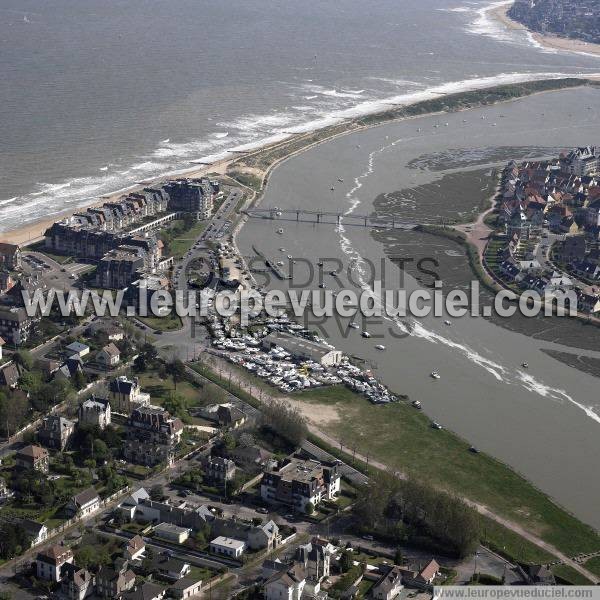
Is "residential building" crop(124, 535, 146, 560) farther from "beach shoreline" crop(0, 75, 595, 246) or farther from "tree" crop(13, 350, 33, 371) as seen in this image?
"beach shoreline" crop(0, 75, 595, 246)

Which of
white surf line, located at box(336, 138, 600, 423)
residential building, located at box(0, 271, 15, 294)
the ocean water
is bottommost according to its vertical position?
white surf line, located at box(336, 138, 600, 423)

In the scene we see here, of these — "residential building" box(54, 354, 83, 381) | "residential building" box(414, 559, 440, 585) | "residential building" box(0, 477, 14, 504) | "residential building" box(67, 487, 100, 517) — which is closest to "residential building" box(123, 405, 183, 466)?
"residential building" box(67, 487, 100, 517)

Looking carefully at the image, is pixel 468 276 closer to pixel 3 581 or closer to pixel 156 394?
pixel 156 394

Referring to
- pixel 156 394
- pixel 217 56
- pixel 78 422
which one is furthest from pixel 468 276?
pixel 217 56

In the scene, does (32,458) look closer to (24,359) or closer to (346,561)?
(24,359)

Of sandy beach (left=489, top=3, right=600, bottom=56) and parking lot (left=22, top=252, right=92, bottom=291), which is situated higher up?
sandy beach (left=489, top=3, right=600, bottom=56)

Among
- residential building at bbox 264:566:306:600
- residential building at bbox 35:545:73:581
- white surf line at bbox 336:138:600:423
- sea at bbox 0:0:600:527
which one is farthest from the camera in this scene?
sea at bbox 0:0:600:527
